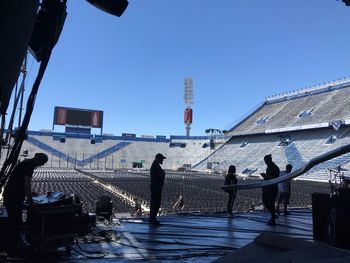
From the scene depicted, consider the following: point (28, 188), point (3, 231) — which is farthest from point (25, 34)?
point (3, 231)

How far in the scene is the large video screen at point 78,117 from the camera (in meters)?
66.5

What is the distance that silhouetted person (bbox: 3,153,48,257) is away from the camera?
4.93m

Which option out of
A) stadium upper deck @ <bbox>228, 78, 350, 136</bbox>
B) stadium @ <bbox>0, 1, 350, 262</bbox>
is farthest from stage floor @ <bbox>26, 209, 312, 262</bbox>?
stadium upper deck @ <bbox>228, 78, 350, 136</bbox>

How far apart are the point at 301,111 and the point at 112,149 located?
1303 inches

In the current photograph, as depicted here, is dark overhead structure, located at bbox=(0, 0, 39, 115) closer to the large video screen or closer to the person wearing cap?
the person wearing cap

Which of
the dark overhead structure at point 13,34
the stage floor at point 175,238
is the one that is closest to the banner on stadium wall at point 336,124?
the stage floor at point 175,238

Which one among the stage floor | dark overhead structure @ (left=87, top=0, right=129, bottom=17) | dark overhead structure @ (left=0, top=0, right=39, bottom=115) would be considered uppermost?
dark overhead structure @ (left=87, top=0, right=129, bottom=17)

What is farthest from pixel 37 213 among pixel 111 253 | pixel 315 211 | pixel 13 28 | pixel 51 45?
pixel 315 211

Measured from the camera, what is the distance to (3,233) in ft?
16.4

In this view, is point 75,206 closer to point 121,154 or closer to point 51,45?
point 51,45

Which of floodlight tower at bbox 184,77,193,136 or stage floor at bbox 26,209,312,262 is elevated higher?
floodlight tower at bbox 184,77,193,136

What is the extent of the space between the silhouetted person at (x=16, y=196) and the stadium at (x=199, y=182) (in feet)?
0.55

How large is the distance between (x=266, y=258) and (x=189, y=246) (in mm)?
1988

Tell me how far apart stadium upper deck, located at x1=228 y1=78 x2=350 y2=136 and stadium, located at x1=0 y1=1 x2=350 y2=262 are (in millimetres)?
203
